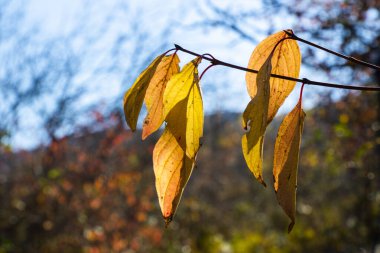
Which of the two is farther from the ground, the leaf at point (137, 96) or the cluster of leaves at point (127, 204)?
the leaf at point (137, 96)

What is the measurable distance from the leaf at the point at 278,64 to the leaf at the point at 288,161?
0.05 metres

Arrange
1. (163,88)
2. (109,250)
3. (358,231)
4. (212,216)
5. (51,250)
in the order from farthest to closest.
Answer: (212,216) < (358,231) < (109,250) < (51,250) < (163,88)

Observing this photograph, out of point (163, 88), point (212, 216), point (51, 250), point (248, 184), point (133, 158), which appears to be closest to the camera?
point (163, 88)

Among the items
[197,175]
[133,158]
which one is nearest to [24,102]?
[133,158]

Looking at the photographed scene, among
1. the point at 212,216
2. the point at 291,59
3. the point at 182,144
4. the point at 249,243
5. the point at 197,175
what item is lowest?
the point at 197,175

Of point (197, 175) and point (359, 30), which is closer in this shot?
point (359, 30)

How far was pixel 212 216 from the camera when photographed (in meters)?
8.76

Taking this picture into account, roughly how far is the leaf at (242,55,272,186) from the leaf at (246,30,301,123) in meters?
0.08

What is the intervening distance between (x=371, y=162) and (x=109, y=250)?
3.08 m

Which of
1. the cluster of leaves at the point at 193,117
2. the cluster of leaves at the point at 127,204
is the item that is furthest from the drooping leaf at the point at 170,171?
the cluster of leaves at the point at 127,204

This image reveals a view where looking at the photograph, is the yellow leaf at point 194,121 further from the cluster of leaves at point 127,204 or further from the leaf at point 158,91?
the cluster of leaves at point 127,204

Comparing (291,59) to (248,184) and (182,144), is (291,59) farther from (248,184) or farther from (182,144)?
(248,184)

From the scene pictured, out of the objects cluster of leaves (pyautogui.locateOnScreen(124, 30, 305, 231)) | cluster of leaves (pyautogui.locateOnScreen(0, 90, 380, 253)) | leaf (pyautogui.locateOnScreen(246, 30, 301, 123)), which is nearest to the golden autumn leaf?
cluster of leaves (pyautogui.locateOnScreen(124, 30, 305, 231))

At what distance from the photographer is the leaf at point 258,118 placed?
0.65m
